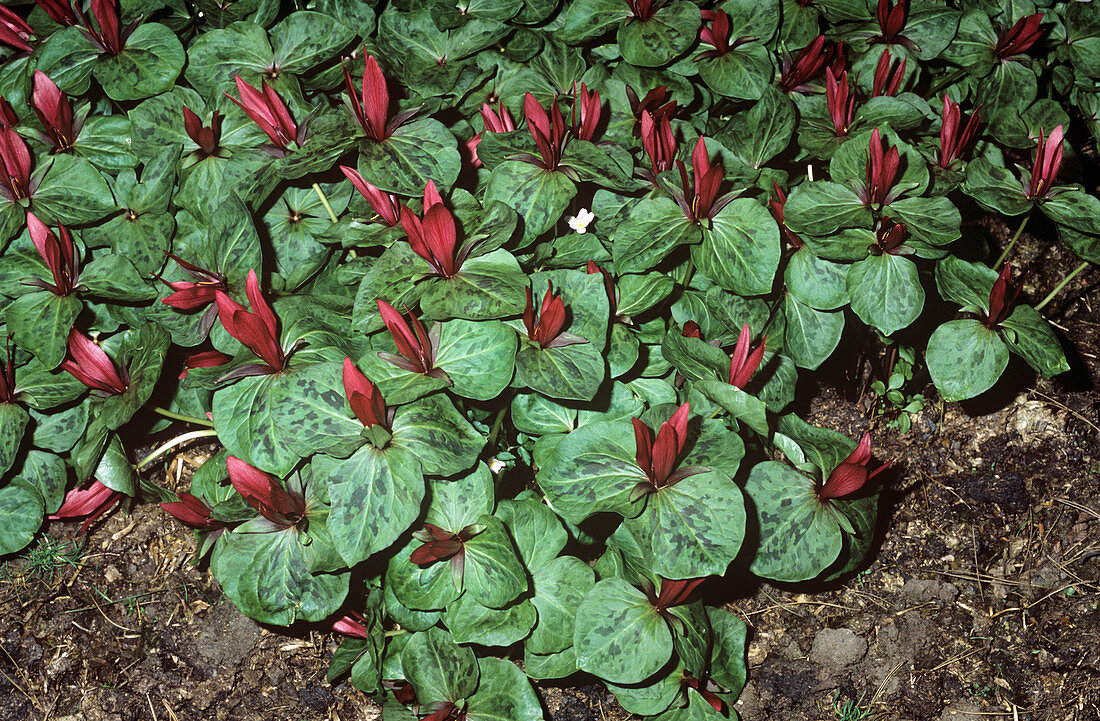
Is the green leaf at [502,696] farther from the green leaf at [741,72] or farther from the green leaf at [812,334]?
the green leaf at [741,72]

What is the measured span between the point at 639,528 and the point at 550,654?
47cm

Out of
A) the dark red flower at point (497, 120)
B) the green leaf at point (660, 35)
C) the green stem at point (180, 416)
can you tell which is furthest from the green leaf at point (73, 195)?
the green leaf at point (660, 35)

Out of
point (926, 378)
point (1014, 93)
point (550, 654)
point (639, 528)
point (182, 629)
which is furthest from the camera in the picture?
point (926, 378)

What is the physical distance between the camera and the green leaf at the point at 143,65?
2211mm

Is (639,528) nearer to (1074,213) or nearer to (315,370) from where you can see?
(315,370)

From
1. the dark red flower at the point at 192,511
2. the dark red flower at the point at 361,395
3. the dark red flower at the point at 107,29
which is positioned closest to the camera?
the dark red flower at the point at 361,395

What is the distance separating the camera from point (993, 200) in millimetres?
1972

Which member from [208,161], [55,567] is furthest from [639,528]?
[55,567]

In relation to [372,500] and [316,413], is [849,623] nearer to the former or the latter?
[372,500]

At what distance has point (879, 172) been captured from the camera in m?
1.86

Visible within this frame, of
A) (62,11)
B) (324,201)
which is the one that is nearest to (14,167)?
(62,11)

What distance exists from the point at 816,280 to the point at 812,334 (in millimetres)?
159

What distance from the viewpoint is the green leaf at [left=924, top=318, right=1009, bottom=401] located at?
1904 mm

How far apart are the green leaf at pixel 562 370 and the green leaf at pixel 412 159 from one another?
1.75 feet
